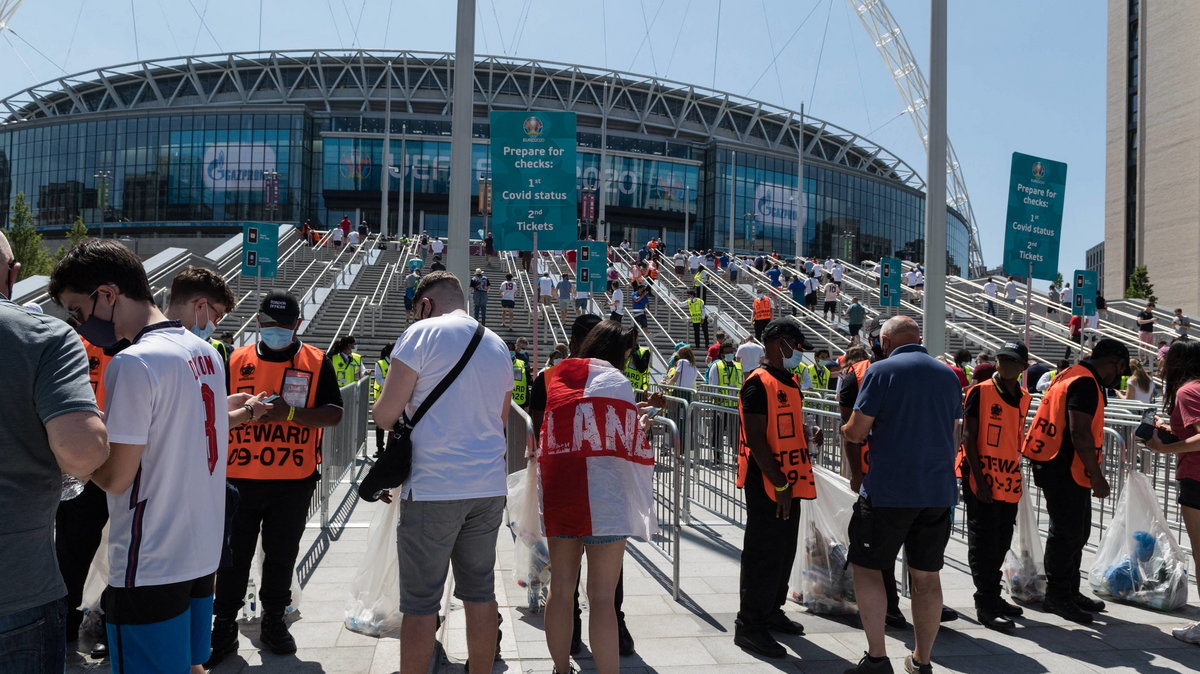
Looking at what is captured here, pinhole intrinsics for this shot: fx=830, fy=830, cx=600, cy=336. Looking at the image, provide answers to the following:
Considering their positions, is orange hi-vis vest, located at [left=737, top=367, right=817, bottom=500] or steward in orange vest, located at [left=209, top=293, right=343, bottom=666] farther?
orange hi-vis vest, located at [left=737, top=367, right=817, bottom=500]

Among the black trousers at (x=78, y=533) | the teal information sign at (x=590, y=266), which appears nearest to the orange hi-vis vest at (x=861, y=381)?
the black trousers at (x=78, y=533)

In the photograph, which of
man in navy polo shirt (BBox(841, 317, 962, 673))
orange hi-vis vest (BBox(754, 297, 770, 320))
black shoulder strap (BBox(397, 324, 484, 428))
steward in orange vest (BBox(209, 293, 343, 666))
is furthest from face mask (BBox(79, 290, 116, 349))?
orange hi-vis vest (BBox(754, 297, 770, 320))

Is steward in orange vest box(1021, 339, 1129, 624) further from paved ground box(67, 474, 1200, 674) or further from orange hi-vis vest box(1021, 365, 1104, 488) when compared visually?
paved ground box(67, 474, 1200, 674)

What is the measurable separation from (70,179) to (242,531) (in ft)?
243

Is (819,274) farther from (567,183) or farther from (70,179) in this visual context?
(70,179)

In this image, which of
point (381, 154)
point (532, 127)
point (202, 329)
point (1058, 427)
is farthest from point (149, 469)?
point (381, 154)

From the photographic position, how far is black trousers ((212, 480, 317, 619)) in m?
4.24

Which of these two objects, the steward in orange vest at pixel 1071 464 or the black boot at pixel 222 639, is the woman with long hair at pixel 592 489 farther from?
the steward in orange vest at pixel 1071 464

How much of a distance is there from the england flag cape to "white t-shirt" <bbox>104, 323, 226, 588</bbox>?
1530 millimetres

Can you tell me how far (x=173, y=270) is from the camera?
22000mm

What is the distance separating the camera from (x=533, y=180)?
829 centimetres

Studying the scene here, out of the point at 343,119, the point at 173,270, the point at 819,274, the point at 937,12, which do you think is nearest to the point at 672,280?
the point at 819,274

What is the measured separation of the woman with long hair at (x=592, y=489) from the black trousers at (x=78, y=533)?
229 cm

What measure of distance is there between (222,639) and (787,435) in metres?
3.15
